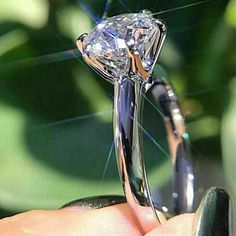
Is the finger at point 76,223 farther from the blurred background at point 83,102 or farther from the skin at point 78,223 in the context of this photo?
the blurred background at point 83,102

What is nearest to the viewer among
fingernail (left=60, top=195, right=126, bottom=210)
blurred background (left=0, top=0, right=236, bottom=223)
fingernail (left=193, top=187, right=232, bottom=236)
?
fingernail (left=193, top=187, right=232, bottom=236)

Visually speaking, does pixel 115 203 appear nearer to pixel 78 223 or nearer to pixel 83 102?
pixel 78 223

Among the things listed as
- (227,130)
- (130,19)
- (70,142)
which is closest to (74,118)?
(70,142)

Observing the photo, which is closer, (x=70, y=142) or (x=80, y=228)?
(x=80, y=228)

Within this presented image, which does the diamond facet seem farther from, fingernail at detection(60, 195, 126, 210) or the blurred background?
the blurred background

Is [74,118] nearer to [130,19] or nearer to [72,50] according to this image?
[72,50]

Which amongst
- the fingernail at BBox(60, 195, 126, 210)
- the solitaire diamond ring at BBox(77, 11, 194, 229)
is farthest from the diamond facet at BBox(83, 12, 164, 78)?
the fingernail at BBox(60, 195, 126, 210)

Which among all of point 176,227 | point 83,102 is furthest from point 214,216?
point 83,102

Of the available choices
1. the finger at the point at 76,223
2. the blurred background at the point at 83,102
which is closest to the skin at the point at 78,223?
the finger at the point at 76,223
